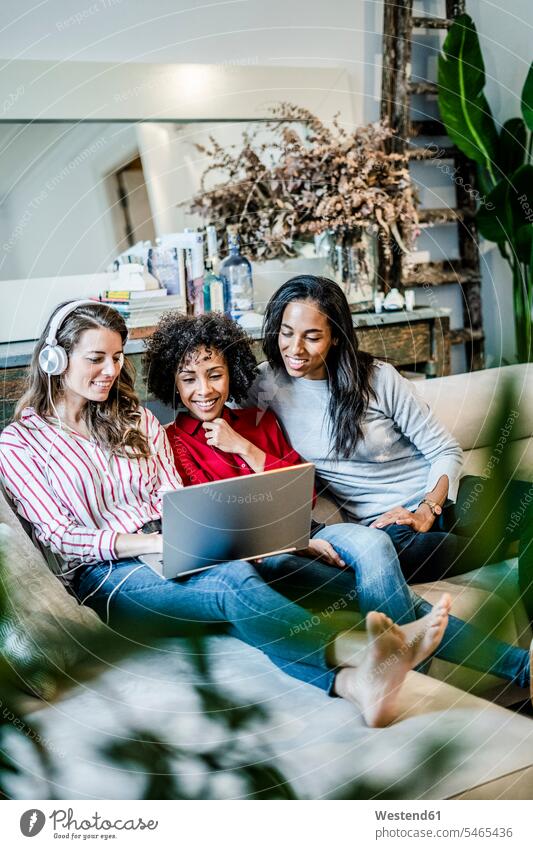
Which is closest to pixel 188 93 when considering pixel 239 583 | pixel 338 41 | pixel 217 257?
pixel 338 41

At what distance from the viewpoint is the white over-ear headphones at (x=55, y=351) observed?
1.39 metres

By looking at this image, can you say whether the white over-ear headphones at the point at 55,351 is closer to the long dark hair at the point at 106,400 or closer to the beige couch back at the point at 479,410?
the long dark hair at the point at 106,400

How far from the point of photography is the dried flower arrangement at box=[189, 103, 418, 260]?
1956 millimetres

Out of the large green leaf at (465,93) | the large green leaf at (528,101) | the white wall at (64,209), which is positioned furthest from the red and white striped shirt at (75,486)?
Answer: the large green leaf at (528,101)

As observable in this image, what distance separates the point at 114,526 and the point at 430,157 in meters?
1.92

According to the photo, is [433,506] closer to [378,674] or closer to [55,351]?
[378,674]

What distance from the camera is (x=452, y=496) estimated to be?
5.46ft

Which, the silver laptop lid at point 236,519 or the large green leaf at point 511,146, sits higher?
the large green leaf at point 511,146

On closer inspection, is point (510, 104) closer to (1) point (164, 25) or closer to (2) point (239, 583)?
(1) point (164, 25)

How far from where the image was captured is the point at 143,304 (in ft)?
5.05

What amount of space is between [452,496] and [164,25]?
1384mm

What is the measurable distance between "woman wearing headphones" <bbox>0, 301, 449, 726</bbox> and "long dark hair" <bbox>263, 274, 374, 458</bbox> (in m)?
0.26

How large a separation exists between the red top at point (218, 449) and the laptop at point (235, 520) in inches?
2.9
